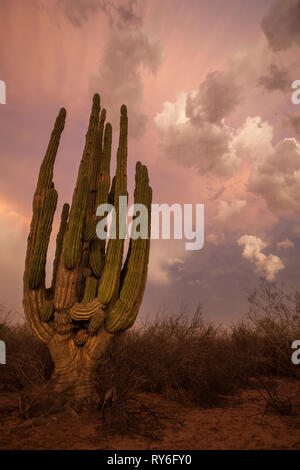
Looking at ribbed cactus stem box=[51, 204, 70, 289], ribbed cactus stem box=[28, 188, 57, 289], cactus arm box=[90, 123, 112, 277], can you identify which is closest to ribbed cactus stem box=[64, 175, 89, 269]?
cactus arm box=[90, 123, 112, 277]

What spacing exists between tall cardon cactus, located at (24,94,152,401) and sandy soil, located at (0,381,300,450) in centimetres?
60

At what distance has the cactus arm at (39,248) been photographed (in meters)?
4.53

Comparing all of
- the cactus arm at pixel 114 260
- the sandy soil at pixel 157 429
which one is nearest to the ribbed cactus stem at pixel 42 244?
the cactus arm at pixel 114 260

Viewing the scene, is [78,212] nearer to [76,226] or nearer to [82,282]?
[76,226]

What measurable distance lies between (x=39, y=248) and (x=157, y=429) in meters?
3.09

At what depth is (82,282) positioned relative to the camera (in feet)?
16.5

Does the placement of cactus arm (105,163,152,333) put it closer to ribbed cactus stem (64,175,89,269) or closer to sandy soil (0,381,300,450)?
ribbed cactus stem (64,175,89,269)

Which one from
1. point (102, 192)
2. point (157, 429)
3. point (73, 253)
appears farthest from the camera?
point (102, 192)

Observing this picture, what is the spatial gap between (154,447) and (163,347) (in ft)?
11.0

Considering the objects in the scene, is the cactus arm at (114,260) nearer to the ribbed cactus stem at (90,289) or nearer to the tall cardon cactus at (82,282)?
the tall cardon cactus at (82,282)

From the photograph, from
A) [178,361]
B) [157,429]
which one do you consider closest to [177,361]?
[178,361]

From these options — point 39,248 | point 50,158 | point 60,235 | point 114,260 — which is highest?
point 50,158

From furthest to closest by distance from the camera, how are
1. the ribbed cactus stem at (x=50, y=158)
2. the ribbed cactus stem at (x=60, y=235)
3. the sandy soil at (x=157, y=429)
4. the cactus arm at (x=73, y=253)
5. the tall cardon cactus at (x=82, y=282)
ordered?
the ribbed cactus stem at (x=60, y=235), the ribbed cactus stem at (x=50, y=158), the cactus arm at (x=73, y=253), the tall cardon cactus at (x=82, y=282), the sandy soil at (x=157, y=429)
